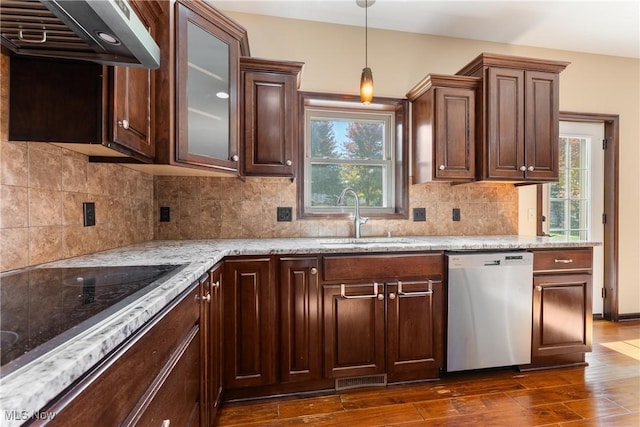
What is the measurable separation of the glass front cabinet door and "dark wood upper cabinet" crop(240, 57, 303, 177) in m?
0.13

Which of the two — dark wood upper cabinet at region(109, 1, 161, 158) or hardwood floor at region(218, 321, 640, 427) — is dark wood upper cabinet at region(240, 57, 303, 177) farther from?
hardwood floor at region(218, 321, 640, 427)

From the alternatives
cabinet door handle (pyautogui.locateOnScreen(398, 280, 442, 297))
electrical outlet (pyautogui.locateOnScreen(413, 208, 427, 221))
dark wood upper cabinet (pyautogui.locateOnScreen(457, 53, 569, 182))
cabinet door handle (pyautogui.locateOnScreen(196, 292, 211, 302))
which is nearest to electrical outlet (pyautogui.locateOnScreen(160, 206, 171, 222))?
cabinet door handle (pyautogui.locateOnScreen(196, 292, 211, 302))

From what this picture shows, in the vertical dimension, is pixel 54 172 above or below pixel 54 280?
above

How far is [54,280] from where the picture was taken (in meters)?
0.97

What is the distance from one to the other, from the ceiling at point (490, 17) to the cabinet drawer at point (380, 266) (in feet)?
6.17

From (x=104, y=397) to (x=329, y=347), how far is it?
4.63ft

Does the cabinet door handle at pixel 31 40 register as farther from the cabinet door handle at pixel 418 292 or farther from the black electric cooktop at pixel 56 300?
the cabinet door handle at pixel 418 292

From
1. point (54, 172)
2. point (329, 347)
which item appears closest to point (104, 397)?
point (54, 172)

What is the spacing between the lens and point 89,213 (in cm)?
149

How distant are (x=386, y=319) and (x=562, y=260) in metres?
1.32

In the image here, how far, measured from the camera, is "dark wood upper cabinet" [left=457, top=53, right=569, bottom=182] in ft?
7.44

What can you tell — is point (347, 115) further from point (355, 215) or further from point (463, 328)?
point (463, 328)

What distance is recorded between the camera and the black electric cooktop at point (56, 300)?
1.72ft

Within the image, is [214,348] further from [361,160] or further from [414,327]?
[361,160]
